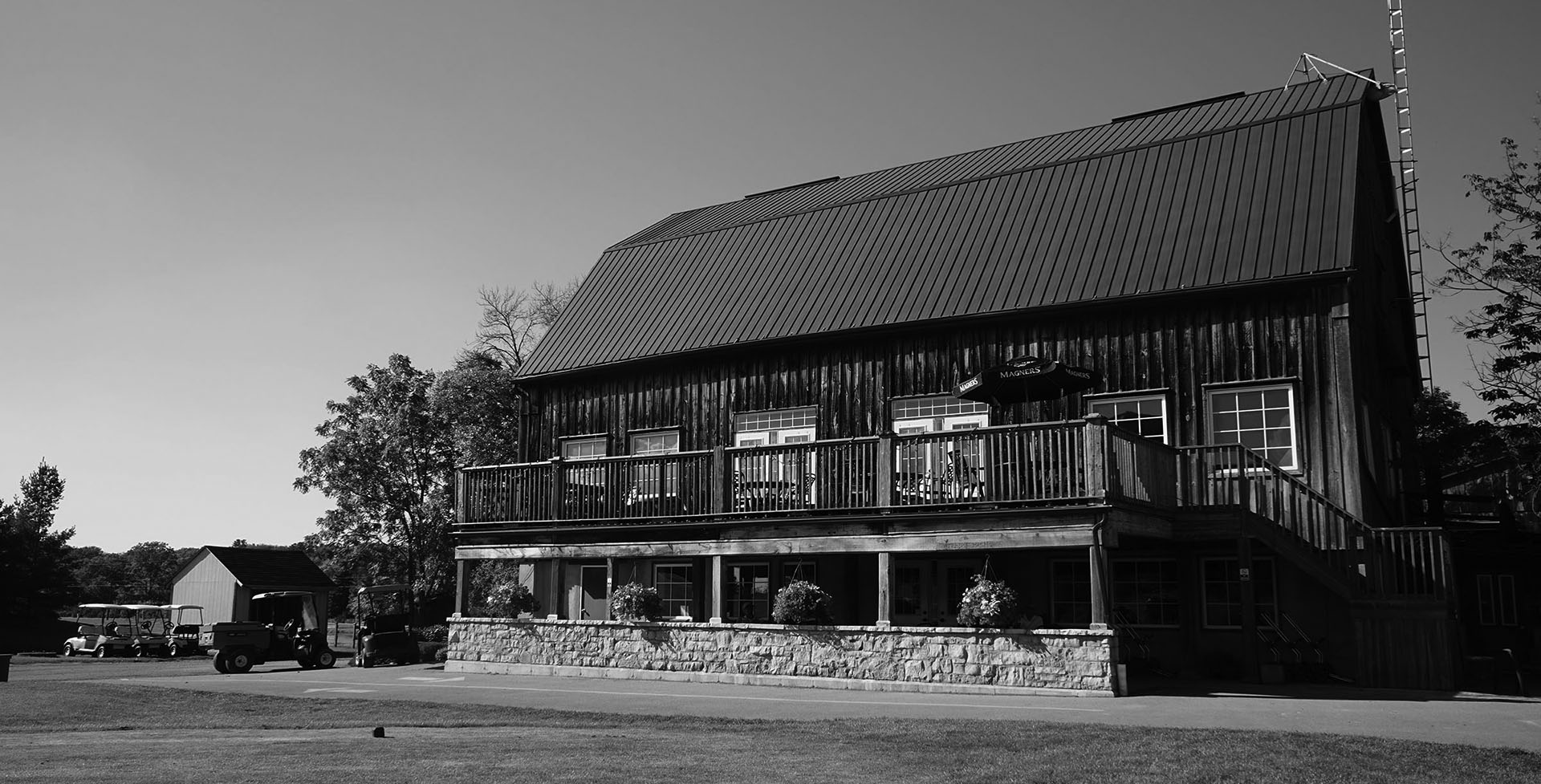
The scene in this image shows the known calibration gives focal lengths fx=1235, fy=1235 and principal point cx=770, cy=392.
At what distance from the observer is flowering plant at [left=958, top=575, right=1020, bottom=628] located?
53.1 feet

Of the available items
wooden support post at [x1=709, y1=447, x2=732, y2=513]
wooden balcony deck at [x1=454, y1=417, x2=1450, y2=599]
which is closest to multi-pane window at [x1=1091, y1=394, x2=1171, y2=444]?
wooden balcony deck at [x1=454, y1=417, x2=1450, y2=599]

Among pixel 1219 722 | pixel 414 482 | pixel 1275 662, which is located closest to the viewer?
pixel 1219 722

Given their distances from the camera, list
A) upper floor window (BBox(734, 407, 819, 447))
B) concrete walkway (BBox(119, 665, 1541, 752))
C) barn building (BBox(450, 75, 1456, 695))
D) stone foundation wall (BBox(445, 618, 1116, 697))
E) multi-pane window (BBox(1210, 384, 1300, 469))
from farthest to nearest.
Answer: upper floor window (BBox(734, 407, 819, 447)) < multi-pane window (BBox(1210, 384, 1300, 469)) < barn building (BBox(450, 75, 1456, 695)) < stone foundation wall (BBox(445, 618, 1116, 697)) < concrete walkway (BBox(119, 665, 1541, 752))

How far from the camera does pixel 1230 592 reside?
18750mm

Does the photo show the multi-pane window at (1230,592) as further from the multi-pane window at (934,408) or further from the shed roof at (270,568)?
the shed roof at (270,568)

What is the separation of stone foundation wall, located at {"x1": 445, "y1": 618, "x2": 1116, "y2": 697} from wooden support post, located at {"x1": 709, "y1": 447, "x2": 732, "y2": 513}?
1.97 metres

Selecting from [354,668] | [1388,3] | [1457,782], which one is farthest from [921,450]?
[1388,3]

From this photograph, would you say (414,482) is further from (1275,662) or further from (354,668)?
(1275,662)

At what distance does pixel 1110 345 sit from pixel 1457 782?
469 inches

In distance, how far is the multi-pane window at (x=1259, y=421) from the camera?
18531mm

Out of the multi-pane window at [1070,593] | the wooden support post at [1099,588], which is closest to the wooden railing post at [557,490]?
the multi-pane window at [1070,593]

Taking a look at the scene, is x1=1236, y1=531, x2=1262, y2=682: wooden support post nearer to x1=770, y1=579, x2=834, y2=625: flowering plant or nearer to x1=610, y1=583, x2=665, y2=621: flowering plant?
x1=770, y1=579, x2=834, y2=625: flowering plant

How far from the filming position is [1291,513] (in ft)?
57.5

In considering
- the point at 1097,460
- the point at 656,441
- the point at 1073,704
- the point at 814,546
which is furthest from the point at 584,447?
the point at 1073,704
